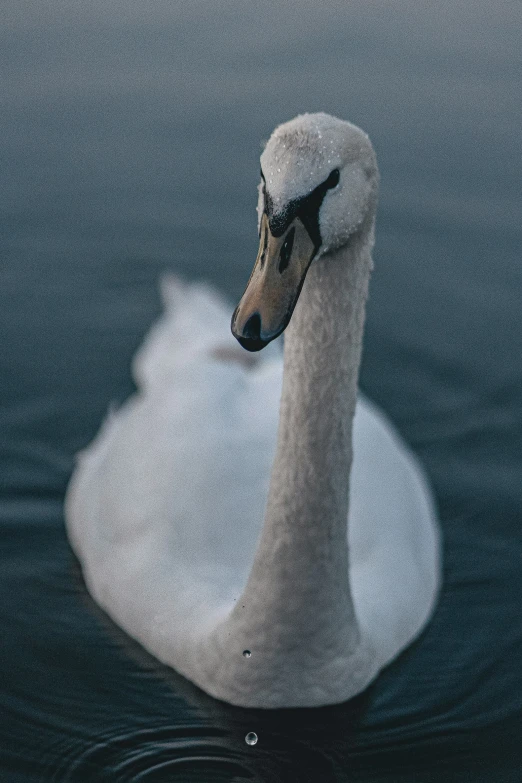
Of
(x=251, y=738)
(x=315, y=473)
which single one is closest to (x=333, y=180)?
(x=315, y=473)

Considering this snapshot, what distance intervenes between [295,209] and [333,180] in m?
0.24

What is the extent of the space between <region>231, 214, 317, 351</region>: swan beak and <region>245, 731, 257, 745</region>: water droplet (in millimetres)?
1909

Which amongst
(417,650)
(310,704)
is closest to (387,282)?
(417,650)

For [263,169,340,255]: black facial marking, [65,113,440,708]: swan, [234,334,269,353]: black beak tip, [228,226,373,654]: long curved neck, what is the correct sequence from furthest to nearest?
[228,226,373,654]: long curved neck
[65,113,440,708]: swan
[263,169,340,255]: black facial marking
[234,334,269,353]: black beak tip

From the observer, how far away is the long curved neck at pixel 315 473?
14.9 feet

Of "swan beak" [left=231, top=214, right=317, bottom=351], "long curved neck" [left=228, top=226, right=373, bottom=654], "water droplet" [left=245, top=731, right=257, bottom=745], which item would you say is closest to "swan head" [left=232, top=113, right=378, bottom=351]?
"swan beak" [left=231, top=214, right=317, bottom=351]

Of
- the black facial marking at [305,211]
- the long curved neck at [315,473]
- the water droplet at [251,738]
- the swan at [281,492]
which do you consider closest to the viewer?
the black facial marking at [305,211]

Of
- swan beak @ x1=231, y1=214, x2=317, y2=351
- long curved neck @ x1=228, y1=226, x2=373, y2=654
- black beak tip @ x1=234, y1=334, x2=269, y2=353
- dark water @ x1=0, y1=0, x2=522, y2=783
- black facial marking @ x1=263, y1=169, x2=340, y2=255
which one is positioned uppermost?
black facial marking @ x1=263, y1=169, x2=340, y2=255

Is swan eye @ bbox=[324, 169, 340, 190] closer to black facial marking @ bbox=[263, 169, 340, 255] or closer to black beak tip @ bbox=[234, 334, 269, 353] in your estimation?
black facial marking @ bbox=[263, 169, 340, 255]

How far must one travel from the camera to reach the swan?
4.19m

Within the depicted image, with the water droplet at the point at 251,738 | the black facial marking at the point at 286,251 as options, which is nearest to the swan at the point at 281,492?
the black facial marking at the point at 286,251

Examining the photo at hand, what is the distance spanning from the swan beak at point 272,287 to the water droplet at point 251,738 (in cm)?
191

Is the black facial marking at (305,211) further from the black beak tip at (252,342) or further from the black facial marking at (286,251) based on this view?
the black beak tip at (252,342)

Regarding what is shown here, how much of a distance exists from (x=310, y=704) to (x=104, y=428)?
2704 millimetres
